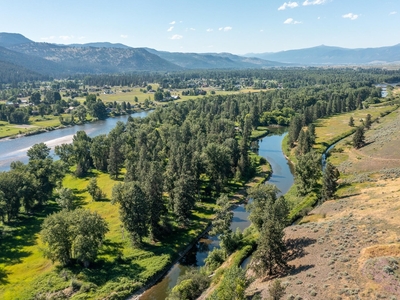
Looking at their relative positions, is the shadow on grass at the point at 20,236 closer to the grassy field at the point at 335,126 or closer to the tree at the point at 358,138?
the grassy field at the point at 335,126

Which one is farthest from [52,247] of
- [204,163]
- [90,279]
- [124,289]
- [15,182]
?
[204,163]

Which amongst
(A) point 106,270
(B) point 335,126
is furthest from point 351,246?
(B) point 335,126

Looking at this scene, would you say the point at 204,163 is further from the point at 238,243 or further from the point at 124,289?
the point at 124,289

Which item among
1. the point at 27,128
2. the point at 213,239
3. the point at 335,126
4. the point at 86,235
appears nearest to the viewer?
the point at 86,235

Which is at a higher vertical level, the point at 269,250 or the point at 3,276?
the point at 269,250

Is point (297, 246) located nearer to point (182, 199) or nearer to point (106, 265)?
point (182, 199)

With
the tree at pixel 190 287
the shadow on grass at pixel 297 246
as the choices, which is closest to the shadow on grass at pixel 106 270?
the tree at pixel 190 287
